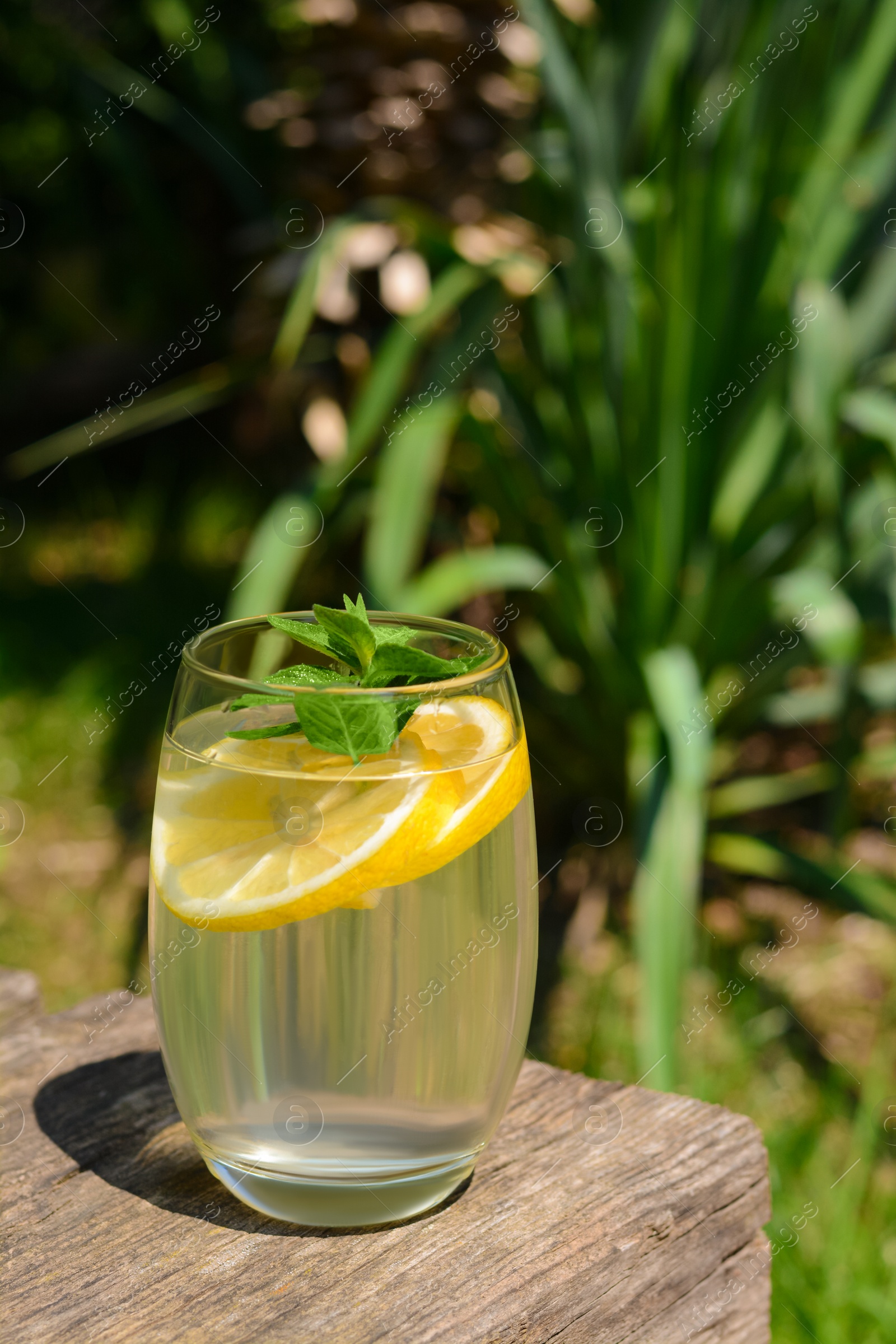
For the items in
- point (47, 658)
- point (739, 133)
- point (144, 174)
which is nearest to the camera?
point (739, 133)

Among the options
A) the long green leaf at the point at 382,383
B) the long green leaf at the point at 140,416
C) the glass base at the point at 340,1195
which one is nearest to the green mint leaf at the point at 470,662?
the glass base at the point at 340,1195

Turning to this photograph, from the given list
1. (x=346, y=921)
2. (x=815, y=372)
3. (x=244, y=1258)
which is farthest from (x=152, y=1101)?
(x=815, y=372)

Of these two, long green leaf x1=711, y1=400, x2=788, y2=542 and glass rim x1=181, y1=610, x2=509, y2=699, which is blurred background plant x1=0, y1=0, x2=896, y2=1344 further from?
glass rim x1=181, y1=610, x2=509, y2=699

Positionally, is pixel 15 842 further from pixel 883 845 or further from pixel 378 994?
pixel 378 994

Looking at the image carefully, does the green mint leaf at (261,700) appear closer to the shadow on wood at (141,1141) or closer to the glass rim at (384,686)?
the glass rim at (384,686)

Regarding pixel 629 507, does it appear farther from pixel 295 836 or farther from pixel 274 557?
pixel 295 836
